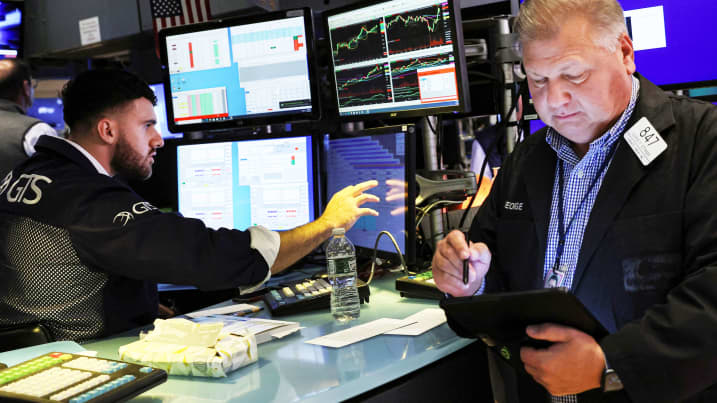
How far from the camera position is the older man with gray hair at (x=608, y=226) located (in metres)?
1.04

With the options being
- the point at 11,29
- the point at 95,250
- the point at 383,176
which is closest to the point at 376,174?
the point at 383,176

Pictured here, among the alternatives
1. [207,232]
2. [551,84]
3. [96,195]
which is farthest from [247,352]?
[551,84]

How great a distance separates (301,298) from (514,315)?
0.75 m

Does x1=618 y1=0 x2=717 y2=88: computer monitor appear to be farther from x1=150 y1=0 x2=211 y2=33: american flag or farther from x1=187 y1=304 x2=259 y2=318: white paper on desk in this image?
x1=150 y1=0 x2=211 y2=33: american flag

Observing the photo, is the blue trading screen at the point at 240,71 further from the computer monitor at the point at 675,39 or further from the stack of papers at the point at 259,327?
the computer monitor at the point at 675,39

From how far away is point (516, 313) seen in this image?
3.65 feet

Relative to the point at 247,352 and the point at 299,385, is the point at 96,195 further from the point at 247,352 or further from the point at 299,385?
the point at 299,385

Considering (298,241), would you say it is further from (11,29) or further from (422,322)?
(11,29)

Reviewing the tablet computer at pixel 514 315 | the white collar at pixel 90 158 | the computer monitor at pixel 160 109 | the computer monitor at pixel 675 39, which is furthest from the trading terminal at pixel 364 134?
the computer monitor at pixel 160 109

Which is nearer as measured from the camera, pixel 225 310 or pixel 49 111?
pixel 225 310

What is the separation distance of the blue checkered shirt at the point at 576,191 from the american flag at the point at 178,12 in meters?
2.93

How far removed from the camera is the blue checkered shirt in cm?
128

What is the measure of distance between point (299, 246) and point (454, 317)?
65 centimetres

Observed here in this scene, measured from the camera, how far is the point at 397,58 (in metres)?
2.00
